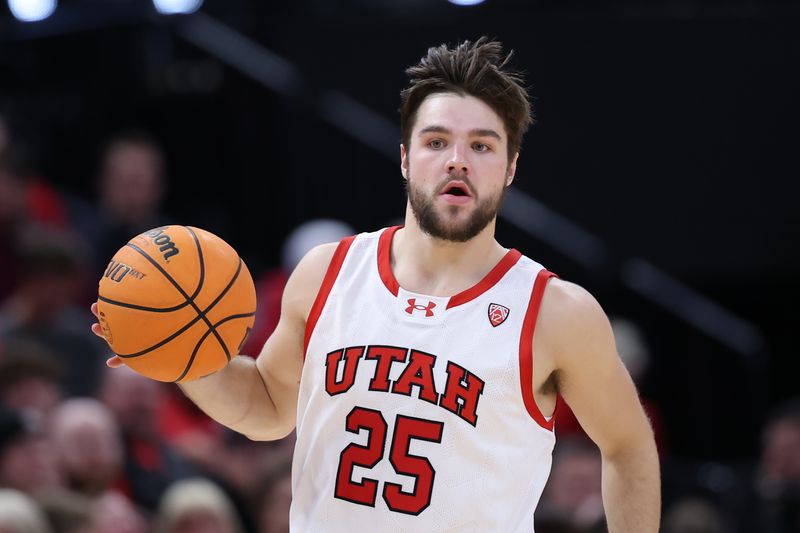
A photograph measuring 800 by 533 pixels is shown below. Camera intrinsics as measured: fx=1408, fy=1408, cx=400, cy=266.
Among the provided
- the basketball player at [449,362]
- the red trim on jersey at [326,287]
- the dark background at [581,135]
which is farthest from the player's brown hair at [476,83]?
the dark background at [581,135]

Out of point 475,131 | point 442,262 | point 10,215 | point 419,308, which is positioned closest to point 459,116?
point 475,131

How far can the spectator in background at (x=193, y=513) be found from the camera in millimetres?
7109

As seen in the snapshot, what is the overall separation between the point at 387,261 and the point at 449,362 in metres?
0.47

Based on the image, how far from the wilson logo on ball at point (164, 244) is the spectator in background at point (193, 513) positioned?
9.30ft

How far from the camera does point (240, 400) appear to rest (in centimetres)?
482

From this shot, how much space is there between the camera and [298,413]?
185 inches

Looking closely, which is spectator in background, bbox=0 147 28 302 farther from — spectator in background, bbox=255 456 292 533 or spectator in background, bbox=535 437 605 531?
spectator in background, bbox=535 437 605 531

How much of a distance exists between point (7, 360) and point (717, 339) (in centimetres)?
571

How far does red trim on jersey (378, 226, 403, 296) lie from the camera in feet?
15.2

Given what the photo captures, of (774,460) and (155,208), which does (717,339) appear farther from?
(155,208)

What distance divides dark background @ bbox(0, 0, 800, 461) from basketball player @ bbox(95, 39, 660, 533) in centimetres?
600

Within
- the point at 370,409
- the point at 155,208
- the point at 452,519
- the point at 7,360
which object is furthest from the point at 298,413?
the point at 155,208

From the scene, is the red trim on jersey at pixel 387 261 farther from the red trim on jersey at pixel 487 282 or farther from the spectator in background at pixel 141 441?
the spectator in background at pixel 141 441

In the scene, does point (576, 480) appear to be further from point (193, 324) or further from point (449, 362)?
point (193, 324)
